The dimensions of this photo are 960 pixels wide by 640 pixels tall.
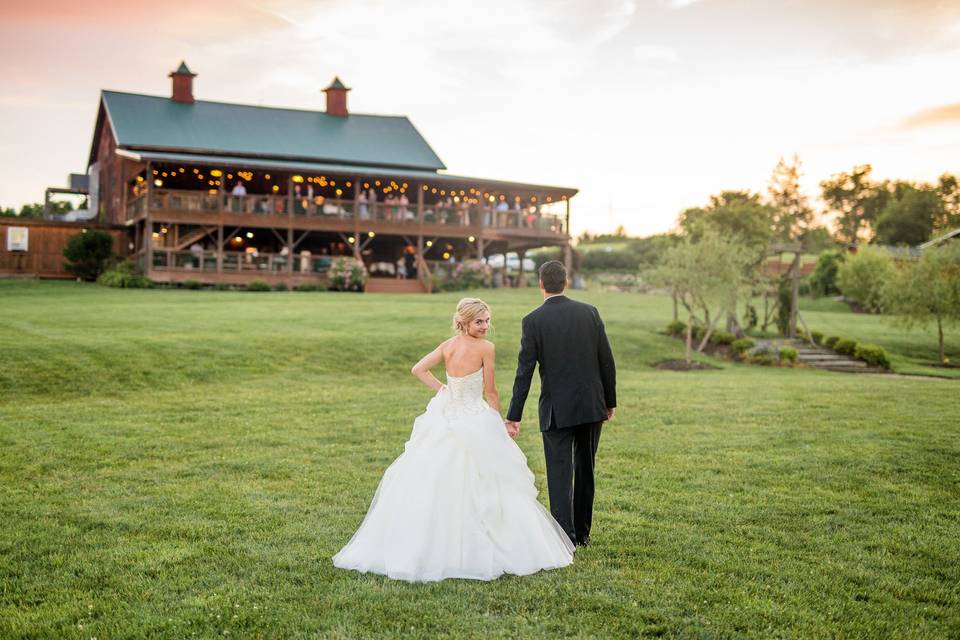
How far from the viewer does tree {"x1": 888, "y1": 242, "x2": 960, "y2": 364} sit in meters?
27.5

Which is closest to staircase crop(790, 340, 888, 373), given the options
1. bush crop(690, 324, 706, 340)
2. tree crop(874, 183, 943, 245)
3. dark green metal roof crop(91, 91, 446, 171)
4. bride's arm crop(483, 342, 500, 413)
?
bush crop(690, 324, 706, 340)

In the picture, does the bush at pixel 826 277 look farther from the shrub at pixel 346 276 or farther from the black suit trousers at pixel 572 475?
the black suit trousers at pixel 572 475

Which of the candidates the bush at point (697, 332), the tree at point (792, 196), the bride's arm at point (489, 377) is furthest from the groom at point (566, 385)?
the tree at point (792, 196)

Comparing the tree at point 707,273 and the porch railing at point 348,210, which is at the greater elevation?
the porch railing at point 348,210

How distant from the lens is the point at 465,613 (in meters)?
4.98

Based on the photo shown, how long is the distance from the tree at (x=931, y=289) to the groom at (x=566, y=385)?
2540 cm

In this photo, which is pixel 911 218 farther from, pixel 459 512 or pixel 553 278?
pixel 459 512

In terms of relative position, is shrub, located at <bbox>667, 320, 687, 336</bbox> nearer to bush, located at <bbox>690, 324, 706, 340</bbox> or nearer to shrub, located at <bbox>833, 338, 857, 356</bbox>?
bush, located at <bbox>690, 324, 706, 340</bbox>

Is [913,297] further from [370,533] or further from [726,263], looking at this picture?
[370,533]

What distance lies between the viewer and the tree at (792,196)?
9881cm

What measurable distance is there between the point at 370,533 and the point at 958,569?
15.1 feet

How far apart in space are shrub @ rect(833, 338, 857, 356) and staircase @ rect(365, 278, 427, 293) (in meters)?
19.2

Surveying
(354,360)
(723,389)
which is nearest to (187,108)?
(354,360)

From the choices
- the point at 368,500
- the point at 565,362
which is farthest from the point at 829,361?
the point at 565,362
